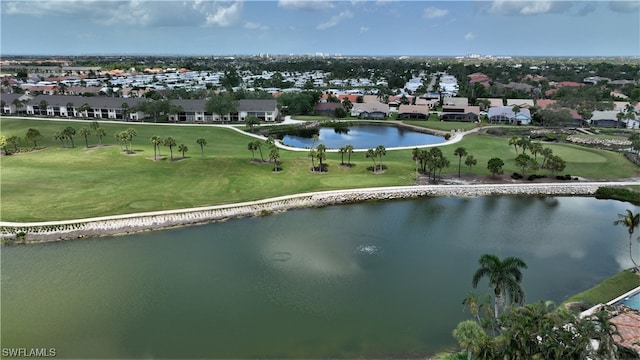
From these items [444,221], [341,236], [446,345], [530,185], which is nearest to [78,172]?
[341,236]

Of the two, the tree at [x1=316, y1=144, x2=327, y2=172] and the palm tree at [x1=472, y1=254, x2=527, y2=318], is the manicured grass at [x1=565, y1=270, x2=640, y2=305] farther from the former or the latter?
the tree at [x1=316, y1=144, x2=327, y2=172]

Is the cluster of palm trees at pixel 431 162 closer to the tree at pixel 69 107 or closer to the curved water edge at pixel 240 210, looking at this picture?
the curved water edge at pixel 240 210

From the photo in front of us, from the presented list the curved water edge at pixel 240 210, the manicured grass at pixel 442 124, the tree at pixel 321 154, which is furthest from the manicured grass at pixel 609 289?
the manicured grass at pixel 442 124

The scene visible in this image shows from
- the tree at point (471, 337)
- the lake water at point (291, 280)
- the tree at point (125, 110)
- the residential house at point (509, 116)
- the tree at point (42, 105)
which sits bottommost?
the lake water at point (291, 280)

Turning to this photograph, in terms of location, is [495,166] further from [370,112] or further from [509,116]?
[370,112]

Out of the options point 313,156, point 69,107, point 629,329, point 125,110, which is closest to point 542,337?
point 629,329
